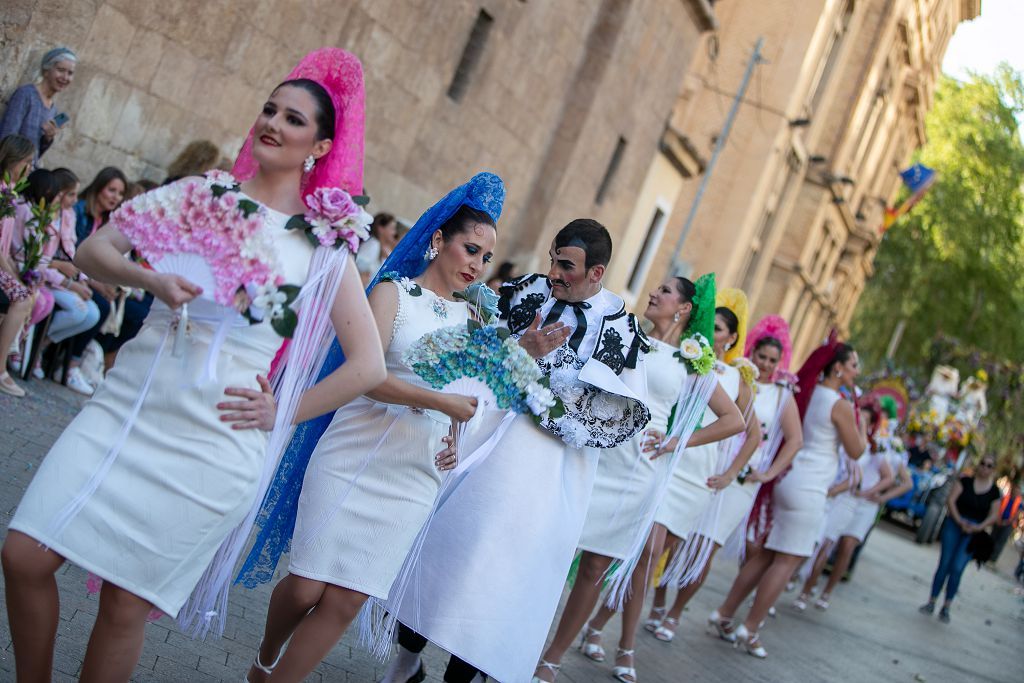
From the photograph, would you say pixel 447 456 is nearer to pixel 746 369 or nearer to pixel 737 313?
pixel 746 369

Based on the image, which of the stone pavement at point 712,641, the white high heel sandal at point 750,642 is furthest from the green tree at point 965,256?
the white high heel sandal at point 750,642

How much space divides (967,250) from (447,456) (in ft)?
150

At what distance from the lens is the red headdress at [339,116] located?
397cm

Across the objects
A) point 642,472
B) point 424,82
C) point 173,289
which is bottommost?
point 642,472

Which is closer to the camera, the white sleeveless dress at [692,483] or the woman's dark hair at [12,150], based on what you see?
the white sleeveless dress at [692,483]

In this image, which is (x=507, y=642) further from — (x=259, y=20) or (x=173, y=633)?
(x=259, y=20)

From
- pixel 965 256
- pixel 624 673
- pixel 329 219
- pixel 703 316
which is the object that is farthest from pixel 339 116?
pixel 965 256

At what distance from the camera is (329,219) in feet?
12.5

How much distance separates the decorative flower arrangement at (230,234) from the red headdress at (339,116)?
166 millimetres

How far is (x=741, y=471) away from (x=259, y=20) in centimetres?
655

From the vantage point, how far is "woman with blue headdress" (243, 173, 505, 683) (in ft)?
15.0

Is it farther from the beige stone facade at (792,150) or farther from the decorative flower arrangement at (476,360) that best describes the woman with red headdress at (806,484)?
the beige stone facade at (792,150)

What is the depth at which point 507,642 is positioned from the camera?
5.53m

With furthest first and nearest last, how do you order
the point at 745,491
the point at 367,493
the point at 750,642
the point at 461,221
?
the point at 750,642 < the point at 745,491 < the point at 461,221 < the point at 367,493
